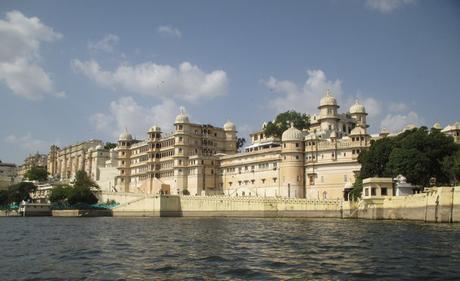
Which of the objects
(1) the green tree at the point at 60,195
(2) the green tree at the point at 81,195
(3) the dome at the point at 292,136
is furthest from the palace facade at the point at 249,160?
(1) the green tree at the point at 60,195

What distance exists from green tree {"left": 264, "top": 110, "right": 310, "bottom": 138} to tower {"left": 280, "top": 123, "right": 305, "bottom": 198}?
1557cm

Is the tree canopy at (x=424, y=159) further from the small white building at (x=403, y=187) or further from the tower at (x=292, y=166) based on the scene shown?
the tower at (x=292, y=166)

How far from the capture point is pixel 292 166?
2778 inches

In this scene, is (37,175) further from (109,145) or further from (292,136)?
(292,136)

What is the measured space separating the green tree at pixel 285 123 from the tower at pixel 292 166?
15.6m

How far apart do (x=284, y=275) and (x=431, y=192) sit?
27434 millimetres

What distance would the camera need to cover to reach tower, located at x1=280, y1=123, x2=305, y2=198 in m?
70.1

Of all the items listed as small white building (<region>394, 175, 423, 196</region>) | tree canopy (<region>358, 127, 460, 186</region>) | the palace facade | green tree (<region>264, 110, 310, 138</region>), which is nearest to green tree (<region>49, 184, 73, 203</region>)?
the palace facade

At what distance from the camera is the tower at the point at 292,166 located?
70125 mm

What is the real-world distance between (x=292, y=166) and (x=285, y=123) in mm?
19135

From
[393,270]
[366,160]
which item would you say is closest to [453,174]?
[366,160]

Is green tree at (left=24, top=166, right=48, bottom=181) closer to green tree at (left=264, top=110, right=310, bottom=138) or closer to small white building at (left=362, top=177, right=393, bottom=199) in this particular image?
green tree at (left=264, top=110, right=310, bottom=138)

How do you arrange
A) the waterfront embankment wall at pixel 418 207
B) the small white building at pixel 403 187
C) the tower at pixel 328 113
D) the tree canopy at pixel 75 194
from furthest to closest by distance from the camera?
the tree canopy at pixel 75 194
the tower at pixel 328 113
the small white building at pixel 403 187
the waterfront embankment wall at pixel 418 207

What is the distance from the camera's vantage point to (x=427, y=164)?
5025cm
